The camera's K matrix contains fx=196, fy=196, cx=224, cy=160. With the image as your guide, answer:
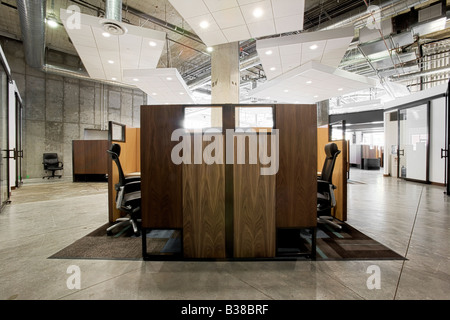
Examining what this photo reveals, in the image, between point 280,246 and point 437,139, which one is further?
point 437,139

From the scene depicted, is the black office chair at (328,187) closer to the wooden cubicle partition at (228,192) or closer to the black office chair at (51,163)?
the wooden cubicle partition at (228,192)

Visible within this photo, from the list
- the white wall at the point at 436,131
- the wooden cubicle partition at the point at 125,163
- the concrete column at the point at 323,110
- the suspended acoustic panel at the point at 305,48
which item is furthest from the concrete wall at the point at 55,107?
the white wall at the point at 436,131

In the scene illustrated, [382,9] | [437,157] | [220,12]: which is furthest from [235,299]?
[437,157]

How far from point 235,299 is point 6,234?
10.6ft

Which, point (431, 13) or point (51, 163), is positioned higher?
point (431, 13)

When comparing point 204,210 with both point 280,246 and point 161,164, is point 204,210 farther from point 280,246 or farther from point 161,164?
point 280,246

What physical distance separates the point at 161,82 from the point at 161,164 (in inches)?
224

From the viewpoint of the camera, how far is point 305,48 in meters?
5.06

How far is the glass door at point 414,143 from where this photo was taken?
22.2 feet

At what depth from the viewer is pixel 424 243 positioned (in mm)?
2326

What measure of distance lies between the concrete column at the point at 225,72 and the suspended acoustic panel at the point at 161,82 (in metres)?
1.29

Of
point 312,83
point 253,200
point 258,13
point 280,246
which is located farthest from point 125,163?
point 312,83

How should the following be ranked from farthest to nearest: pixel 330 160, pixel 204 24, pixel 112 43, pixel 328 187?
pixel 112 43, pixel 204 24, pixel 330 160, pixel 328 187
